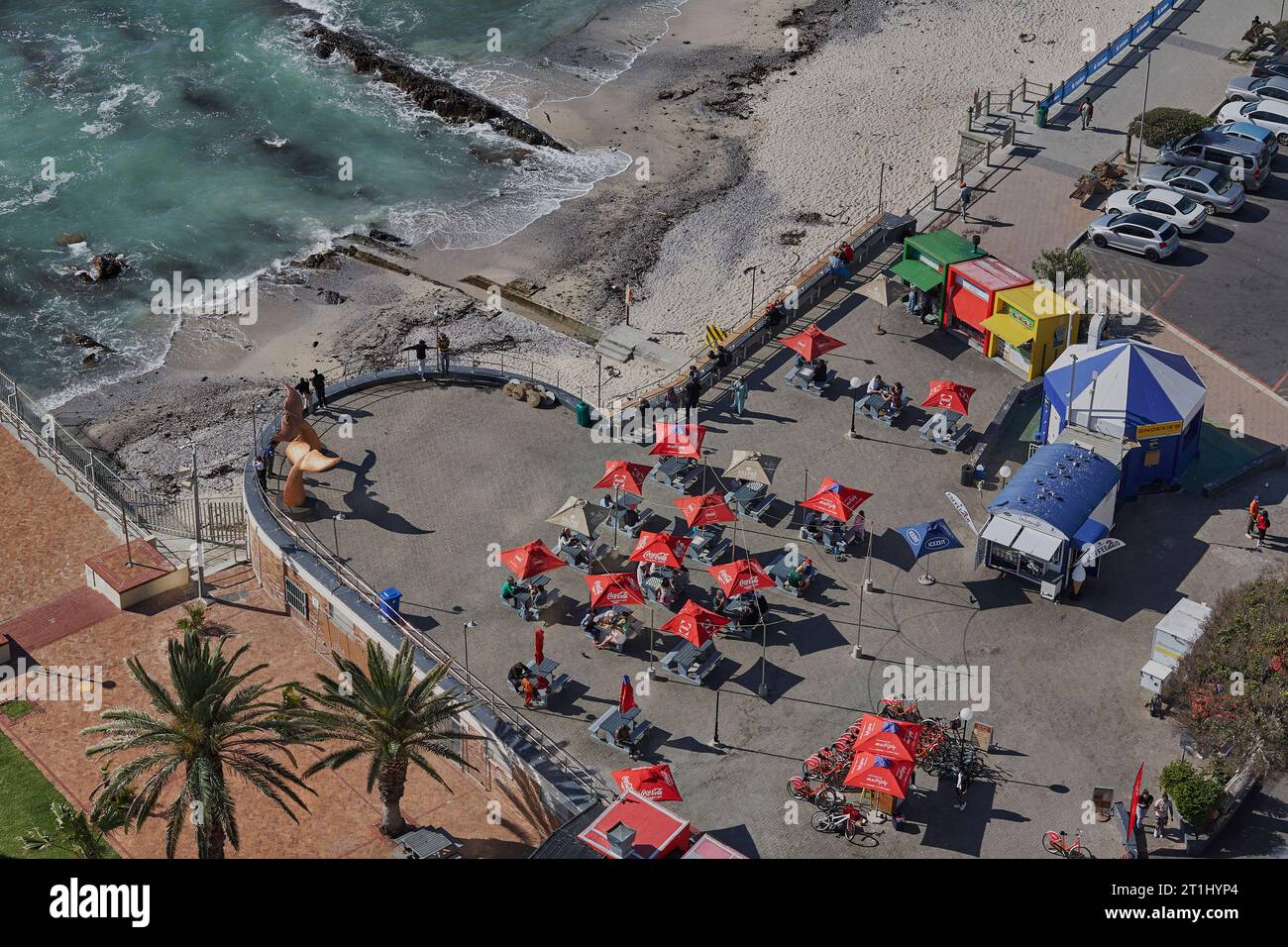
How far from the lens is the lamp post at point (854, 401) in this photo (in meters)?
55.9

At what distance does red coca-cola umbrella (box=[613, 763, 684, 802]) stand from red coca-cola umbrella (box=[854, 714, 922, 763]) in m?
4.84

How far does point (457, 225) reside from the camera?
80.8 metres

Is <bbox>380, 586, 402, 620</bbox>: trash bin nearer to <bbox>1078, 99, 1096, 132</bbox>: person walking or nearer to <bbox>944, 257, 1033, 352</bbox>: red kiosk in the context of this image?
<bbox>944, 257, 1033, 352</bbox>: red kiosk

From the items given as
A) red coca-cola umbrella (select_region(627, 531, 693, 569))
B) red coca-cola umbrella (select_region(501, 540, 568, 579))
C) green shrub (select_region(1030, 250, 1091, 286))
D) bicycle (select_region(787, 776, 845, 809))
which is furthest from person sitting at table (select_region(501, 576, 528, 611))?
green shrub (select_region(1030, 250, 1091, 286))

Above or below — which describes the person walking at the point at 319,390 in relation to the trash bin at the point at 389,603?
above

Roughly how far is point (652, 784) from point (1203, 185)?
1673 inches

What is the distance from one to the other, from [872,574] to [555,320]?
2736cm

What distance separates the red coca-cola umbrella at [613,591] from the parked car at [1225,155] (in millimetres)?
38928

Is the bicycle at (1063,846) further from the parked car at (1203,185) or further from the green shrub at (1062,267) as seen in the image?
the parked car at (1203,185)

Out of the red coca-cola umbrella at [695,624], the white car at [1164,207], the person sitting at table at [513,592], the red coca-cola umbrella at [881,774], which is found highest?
the white car at [1164,207]

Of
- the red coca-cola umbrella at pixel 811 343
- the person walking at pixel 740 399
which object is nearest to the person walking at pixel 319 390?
the person walking at pixel 740 399

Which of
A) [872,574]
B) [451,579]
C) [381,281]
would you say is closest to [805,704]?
[872,574]

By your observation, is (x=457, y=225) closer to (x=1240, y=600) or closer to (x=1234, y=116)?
(x=1234, y=116)

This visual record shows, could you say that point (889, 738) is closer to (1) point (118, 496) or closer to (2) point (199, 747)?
(2) point (199, 747)
